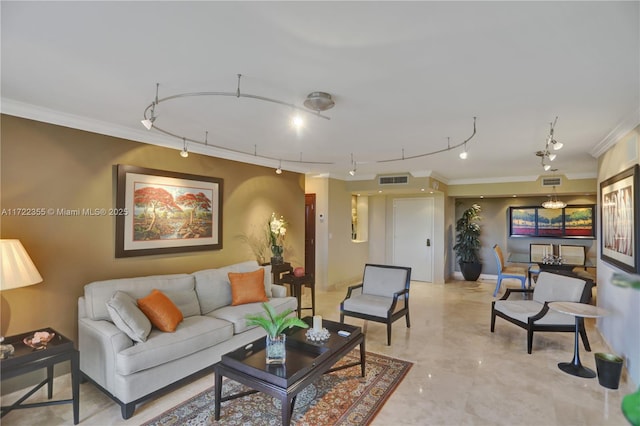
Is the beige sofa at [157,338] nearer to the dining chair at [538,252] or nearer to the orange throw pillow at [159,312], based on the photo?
the orange throw pillow at [159,312]

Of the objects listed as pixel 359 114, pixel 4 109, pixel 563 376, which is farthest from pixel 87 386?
pixel 563 376

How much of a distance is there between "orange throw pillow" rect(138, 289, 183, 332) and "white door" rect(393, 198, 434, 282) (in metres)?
6.10

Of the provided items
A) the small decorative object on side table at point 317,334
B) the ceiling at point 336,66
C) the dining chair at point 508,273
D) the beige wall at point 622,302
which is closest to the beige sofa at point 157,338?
the small decorative object on side table at point 317,334

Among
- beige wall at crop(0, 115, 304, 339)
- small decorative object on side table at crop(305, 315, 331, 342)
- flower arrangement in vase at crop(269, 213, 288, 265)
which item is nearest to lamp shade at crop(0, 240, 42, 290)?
beige wall at crop(0, 115, 304, 339)

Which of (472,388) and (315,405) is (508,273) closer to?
(472,388)

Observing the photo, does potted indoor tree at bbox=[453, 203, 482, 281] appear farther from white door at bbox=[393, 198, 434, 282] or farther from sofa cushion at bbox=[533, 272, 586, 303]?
sofa cushion at bbox=[533, 272, 586, 303]

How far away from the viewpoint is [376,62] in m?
2.06

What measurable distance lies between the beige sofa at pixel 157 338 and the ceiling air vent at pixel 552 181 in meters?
6.16

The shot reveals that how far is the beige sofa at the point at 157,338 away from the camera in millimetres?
2562

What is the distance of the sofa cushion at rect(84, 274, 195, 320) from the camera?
2.99 m

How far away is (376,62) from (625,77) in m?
1.71

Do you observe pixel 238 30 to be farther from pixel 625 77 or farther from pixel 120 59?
pixel 625 77

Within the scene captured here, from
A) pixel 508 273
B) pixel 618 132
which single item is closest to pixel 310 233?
pixel 508 273

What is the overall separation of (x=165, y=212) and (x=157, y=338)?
163 cm
